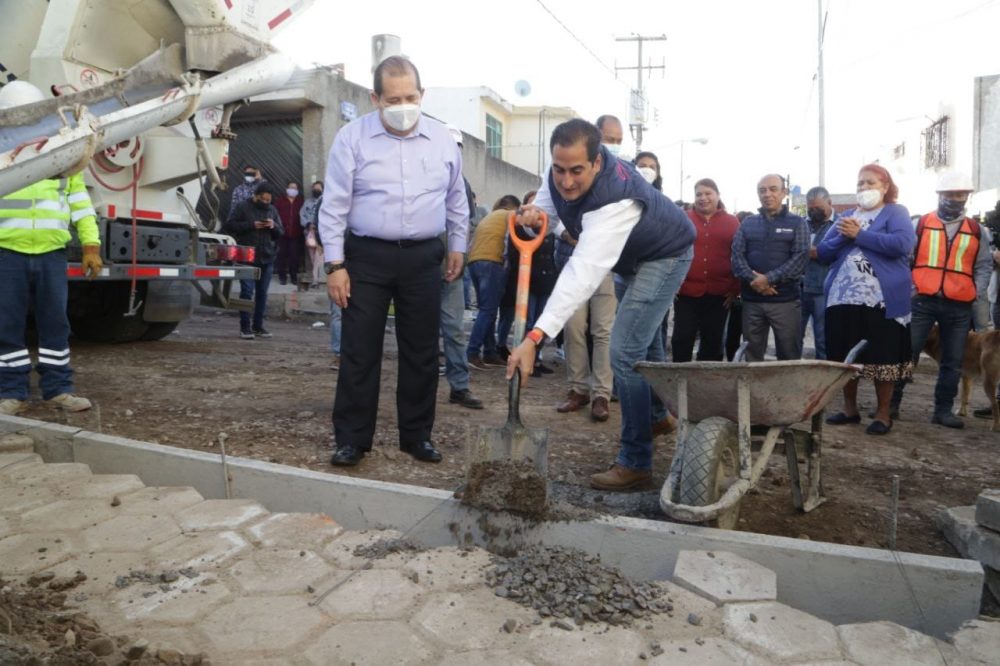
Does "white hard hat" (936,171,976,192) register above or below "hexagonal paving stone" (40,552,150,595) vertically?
above

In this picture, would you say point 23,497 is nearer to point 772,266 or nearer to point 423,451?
point 423,451

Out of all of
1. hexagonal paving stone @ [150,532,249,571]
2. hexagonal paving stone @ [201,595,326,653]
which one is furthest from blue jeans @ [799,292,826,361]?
hexagonal paving stone @ [201,595,326,653]

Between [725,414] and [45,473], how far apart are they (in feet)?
9.54

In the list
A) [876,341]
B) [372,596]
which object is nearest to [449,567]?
[372,596]

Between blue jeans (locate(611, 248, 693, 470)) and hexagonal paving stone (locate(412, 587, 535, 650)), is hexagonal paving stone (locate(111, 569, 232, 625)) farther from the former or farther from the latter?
blue jeans (locate(611, 248, 693, 470))

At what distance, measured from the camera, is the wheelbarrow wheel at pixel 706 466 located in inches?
105

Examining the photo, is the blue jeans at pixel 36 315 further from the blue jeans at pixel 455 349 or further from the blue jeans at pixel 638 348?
the blue jeans at pixel 638 348

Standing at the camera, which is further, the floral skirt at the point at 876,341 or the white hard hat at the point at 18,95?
the floral skirt at the point at 876,341

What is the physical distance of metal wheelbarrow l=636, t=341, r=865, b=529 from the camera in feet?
8.70

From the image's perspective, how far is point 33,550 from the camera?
2504 millimetres

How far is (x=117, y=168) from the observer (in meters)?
6.31

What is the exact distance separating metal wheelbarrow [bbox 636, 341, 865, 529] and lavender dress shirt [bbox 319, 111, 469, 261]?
4.42ft

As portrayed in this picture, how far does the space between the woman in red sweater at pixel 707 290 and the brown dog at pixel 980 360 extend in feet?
5.48

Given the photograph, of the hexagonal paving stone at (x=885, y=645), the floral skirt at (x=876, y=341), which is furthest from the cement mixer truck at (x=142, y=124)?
the floral skirt at (x=876, y=341)
